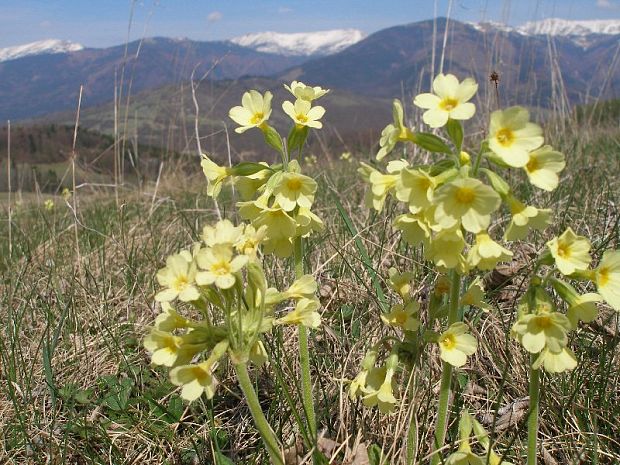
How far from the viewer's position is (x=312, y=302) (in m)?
1.62

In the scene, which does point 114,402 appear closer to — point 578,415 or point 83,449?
point 83,449

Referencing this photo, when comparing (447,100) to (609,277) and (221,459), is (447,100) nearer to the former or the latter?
(609,277)

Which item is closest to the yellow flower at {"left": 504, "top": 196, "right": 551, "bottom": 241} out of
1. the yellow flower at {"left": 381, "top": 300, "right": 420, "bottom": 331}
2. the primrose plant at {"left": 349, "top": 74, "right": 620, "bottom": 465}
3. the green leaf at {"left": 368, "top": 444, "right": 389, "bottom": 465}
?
the primrose plant at {"left": 349, "top": 74, "right": 620, "bottom": 465}

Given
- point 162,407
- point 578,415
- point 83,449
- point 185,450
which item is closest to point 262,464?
point 185,450

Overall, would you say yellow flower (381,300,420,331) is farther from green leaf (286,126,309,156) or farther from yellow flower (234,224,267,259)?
green leaf (286,126,309,156)

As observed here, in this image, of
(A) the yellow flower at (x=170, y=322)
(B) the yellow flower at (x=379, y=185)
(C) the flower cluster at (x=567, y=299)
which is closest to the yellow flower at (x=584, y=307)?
(C) the flower cluster at (x=567, y=299)

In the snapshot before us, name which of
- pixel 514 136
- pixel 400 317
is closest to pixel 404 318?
pixel 400 317

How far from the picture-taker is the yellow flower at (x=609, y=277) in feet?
4.67

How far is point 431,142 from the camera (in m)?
1.58

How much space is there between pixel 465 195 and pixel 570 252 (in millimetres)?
330

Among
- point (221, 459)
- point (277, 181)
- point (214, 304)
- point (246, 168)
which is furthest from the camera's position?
point (221, 459)

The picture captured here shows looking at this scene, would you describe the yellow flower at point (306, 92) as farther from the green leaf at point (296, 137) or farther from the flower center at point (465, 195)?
the flower center at point (465, 195)

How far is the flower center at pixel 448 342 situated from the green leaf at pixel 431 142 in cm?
49

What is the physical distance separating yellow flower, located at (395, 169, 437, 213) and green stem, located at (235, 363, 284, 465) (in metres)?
0.57
